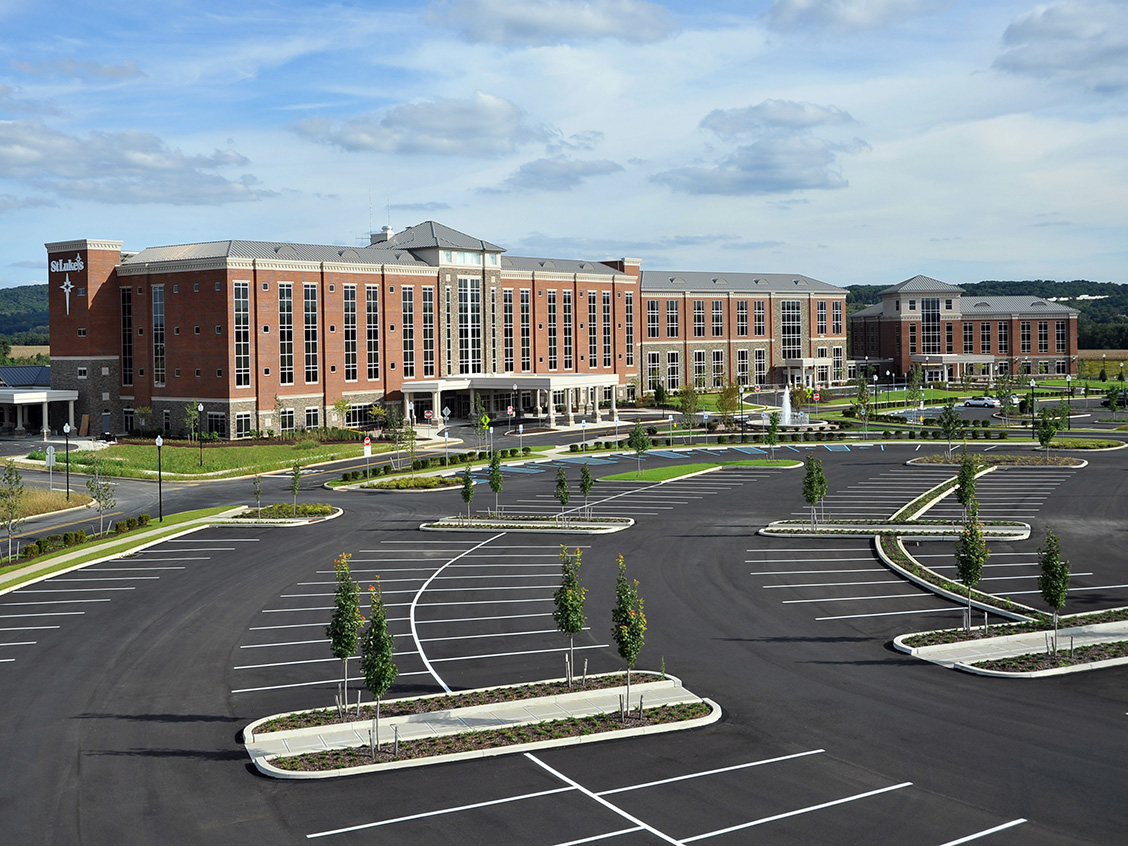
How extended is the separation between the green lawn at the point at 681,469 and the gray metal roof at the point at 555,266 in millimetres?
47690

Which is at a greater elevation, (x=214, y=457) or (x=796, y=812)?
(x=214, y=457)

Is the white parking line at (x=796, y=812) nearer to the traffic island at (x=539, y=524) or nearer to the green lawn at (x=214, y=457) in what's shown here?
the traffic island at (x=539, y=524)

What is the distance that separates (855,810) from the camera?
1731 centimetres

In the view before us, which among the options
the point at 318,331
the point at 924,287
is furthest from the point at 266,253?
the point at 924,287

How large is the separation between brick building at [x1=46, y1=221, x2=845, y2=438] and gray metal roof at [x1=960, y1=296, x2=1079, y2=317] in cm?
6894

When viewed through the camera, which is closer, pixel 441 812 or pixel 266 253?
pixel 441 812

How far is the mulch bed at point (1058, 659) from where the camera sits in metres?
24.9

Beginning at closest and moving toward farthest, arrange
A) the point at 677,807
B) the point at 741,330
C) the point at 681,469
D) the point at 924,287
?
the point at 677,807
the point at 681,469
the point at 741,330
the point at 924,287

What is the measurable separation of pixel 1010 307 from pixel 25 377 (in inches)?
5282

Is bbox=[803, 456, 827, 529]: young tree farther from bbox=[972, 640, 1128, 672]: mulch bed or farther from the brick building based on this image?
the brick building

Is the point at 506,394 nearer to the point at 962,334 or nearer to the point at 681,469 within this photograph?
the point at 681,469

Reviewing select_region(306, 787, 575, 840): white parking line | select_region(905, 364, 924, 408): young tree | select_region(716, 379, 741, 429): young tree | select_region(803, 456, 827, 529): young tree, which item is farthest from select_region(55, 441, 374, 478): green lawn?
select_region(905, 364, 924, 408): young tree

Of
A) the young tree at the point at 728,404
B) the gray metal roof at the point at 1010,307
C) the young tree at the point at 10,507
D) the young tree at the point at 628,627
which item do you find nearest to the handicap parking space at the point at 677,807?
the young tree at the point at 628,627

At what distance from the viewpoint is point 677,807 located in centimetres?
1769
